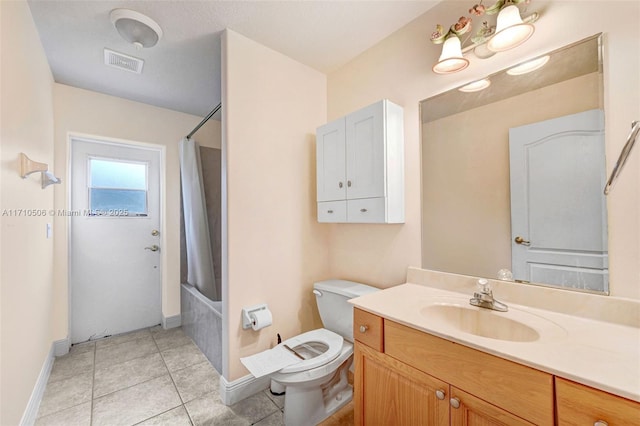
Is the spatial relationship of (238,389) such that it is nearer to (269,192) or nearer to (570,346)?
(269,192)

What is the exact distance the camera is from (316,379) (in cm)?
142

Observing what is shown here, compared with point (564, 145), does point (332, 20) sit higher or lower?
higher

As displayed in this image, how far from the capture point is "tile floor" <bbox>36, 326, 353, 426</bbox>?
158cm

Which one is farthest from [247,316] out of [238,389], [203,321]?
[203,321]

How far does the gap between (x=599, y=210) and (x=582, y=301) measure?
0.36 meters

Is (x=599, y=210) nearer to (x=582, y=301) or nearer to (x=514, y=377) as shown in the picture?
(x=582, y=301)

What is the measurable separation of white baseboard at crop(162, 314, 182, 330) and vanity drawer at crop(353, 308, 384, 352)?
2403 mm

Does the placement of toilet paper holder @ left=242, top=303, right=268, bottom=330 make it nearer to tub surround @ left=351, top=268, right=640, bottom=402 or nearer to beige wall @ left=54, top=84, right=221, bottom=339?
tub surround @ left=351, top=268, right=640, bottom=402

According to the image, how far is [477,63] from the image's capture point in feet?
4.59

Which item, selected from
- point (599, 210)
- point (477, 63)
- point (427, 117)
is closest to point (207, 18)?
point (427, 117)

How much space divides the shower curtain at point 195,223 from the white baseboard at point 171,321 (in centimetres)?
45

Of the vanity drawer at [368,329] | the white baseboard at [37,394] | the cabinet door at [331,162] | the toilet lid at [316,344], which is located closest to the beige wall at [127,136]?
the white baseboard at [37,394]

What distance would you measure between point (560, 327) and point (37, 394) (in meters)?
2.83

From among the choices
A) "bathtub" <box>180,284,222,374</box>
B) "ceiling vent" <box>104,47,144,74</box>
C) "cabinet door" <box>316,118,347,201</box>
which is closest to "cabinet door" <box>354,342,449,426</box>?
"cabinet door" <box>316,118,347,201</box>
